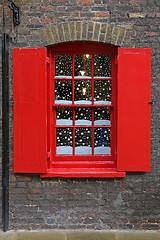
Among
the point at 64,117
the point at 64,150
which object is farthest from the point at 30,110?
the point at 64,150

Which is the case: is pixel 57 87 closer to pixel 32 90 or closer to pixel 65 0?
pixel 32 90

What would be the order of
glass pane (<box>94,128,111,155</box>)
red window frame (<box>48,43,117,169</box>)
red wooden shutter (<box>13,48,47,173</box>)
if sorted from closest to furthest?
1. red wooden shutter (<box>13,48,47,173</box>)
2. red window frame (<box>48,43,117,169</box>)
3. glass pane (<box>94,128,111,155</box>)

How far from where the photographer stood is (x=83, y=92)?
12.7 ft

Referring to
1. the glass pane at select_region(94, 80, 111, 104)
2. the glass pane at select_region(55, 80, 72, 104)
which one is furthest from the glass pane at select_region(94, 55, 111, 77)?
the glass pane at select_region(55, 80, 72, 104)

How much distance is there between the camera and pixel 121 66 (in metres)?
3.62

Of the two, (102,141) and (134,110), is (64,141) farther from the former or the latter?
(134,110)

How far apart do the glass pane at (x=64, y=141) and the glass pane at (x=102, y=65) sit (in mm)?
1039

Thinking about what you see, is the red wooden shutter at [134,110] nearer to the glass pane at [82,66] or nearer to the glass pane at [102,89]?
the glass pane at [102,89]

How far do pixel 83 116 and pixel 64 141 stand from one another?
0.51 m

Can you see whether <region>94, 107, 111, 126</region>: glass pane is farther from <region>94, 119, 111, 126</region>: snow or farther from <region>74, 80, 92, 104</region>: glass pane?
<region>74, 80, 92, 104</region>: glass pane

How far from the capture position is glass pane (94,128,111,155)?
12.8 feet

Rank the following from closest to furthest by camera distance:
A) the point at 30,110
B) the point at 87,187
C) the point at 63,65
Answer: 1. the point at 30,110
2. the point at 87,187
3. the point at 63,65

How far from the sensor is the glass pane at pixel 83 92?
3879mm

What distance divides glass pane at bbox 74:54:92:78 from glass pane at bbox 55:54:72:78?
11 cm
